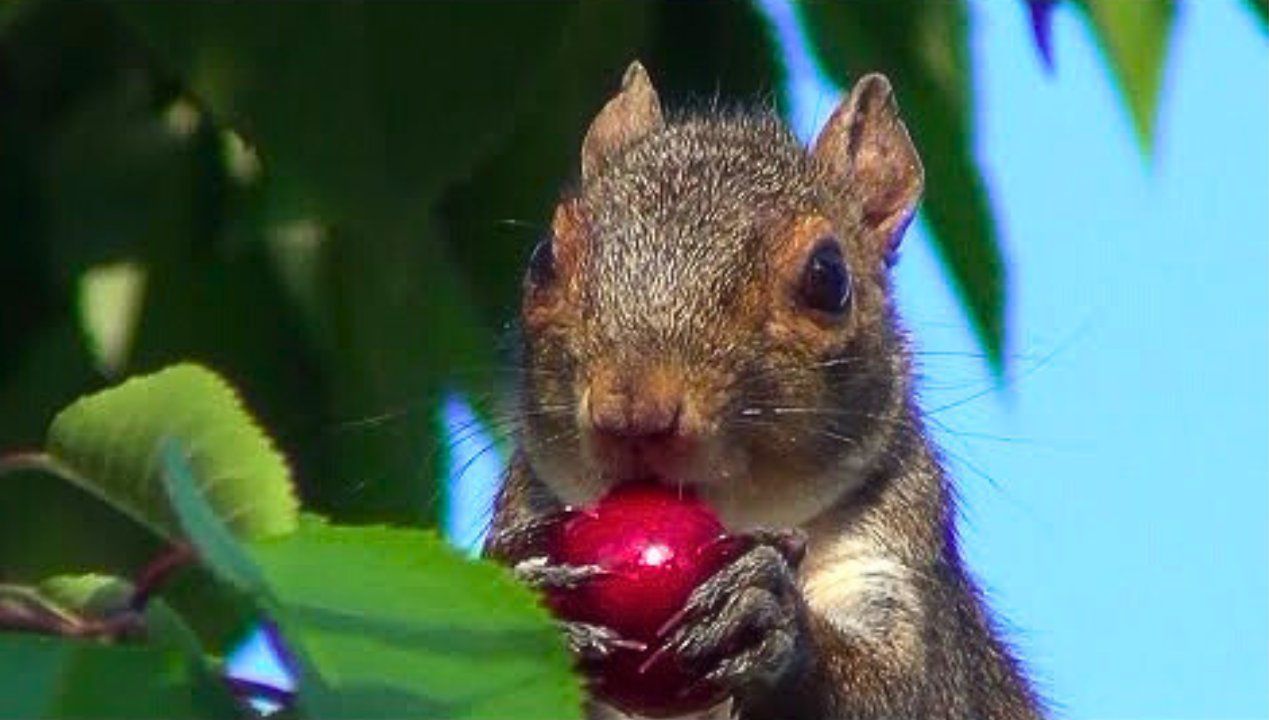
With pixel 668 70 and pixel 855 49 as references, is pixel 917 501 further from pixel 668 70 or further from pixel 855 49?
pixel 668 70

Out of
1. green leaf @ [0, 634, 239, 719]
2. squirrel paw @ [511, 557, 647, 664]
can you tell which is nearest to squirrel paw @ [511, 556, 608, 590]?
squirrel paw @ [511, 557, 647, 664]

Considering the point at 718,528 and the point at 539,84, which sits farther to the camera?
the point at 539,84

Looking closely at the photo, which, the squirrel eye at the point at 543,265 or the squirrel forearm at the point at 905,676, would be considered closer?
the squirrel forearm at the point at 905,676

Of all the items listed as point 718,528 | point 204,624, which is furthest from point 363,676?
point 204,624

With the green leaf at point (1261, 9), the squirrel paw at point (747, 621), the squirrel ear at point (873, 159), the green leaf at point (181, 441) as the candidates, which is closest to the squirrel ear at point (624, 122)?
the squirrel ear at point (873, 159)

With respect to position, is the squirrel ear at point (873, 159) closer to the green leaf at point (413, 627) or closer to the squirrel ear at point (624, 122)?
the squirrel ear at point (624, 122)

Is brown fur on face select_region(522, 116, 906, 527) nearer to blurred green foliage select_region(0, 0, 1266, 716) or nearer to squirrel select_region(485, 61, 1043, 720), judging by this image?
squirrel select_region(485, 61, 1043, 720)
